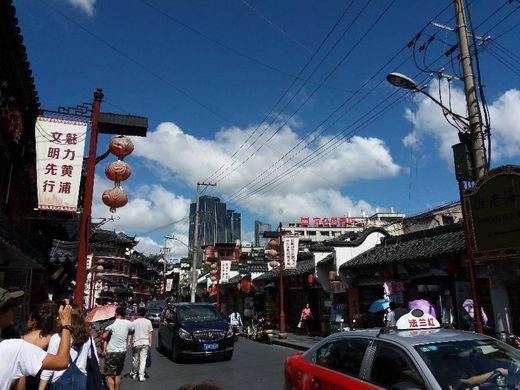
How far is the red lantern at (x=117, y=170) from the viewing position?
11.7 metres

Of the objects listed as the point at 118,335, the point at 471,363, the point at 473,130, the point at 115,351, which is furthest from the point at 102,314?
the point at 473,130

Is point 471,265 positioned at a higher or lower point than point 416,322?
higher

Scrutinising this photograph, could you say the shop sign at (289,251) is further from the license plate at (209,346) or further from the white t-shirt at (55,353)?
the white t-shirt at (55,353)

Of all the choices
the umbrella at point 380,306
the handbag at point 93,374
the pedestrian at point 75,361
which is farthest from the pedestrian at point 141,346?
the umbrella at point 380,306

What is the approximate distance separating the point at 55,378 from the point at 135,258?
81.7 meters

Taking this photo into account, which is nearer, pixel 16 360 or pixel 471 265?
pixel 16 360

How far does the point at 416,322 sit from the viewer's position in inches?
203

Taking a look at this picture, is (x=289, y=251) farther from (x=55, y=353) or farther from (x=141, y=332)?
(x=55, y=353)

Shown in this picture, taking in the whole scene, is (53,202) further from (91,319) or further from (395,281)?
(395,281)

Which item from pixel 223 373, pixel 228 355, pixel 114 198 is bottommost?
pixel 223 373

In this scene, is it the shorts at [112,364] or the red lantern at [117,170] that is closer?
the shorts at [112,364]

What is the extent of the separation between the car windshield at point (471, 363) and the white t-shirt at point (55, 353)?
356 centimetres

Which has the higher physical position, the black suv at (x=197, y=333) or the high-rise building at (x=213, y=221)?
the high-rise building at (x=213, y=221)

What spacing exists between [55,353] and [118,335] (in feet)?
14.2
